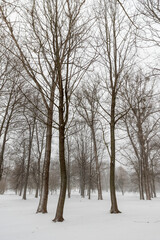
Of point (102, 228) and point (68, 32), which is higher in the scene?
point (68, 32)

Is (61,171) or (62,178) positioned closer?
(62,178)

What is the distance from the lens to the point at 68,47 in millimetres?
5711

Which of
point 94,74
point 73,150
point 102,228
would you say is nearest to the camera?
point 102,228

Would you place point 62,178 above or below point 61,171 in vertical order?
below

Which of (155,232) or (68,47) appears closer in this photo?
(155,232)

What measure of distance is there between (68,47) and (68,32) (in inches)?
18.9

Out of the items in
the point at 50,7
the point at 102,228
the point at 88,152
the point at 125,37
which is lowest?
the point at 102,228

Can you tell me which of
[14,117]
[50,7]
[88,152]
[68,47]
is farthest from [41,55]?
[88,152]

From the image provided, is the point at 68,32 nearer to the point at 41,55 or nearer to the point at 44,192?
the point at 41,55

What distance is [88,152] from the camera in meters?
27.3

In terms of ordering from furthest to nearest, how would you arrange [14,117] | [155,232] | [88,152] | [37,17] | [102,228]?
[88,152] → [14,117] → [37,17] → [102,228] → [155,232]

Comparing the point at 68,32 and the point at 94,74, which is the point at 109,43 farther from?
the point at 68,32

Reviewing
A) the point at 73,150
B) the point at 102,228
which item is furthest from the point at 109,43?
the point at 73,150

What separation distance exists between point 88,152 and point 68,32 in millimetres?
23408
